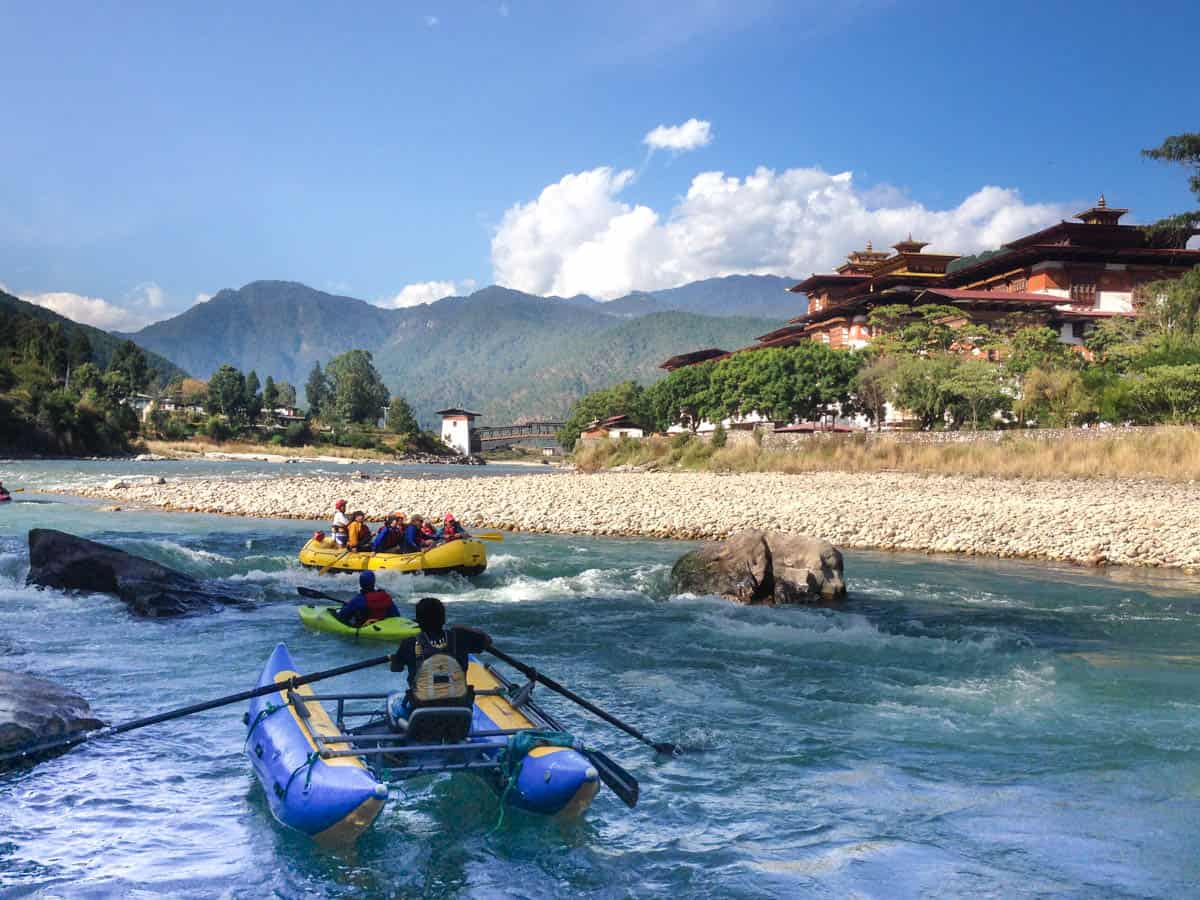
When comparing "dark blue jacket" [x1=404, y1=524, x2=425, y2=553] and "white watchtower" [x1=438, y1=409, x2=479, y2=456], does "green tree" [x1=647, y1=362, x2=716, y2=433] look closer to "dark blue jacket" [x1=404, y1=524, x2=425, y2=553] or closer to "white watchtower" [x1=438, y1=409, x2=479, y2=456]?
"dark blue jacket" [x1=404, y1=524, x2=425, y2=553]

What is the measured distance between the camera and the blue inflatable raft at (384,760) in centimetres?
572

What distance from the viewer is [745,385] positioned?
58.7 meters

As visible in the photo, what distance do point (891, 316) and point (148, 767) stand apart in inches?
2228

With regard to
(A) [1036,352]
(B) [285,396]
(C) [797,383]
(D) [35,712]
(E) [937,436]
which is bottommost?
(D) [35,712]

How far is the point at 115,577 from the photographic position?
1494 centimetres

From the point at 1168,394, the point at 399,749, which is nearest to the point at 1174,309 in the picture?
the point at 1168,394

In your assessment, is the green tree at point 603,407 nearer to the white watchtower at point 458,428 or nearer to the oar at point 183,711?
the white watchtower at point 458,428

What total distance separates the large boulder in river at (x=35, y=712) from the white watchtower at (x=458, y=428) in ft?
444

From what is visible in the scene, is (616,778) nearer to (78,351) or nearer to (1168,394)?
(1168,394)

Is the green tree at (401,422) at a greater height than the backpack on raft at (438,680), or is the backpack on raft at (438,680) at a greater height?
the green tree at (401,422)

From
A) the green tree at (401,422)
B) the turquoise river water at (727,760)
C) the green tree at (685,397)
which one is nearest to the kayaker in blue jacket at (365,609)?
the turquoise river water at (727,760)

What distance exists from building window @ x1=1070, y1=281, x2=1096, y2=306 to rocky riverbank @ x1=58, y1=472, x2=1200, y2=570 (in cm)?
3152

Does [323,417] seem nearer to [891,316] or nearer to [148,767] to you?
[891,316]

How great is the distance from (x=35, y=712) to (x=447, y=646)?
11.9ft
